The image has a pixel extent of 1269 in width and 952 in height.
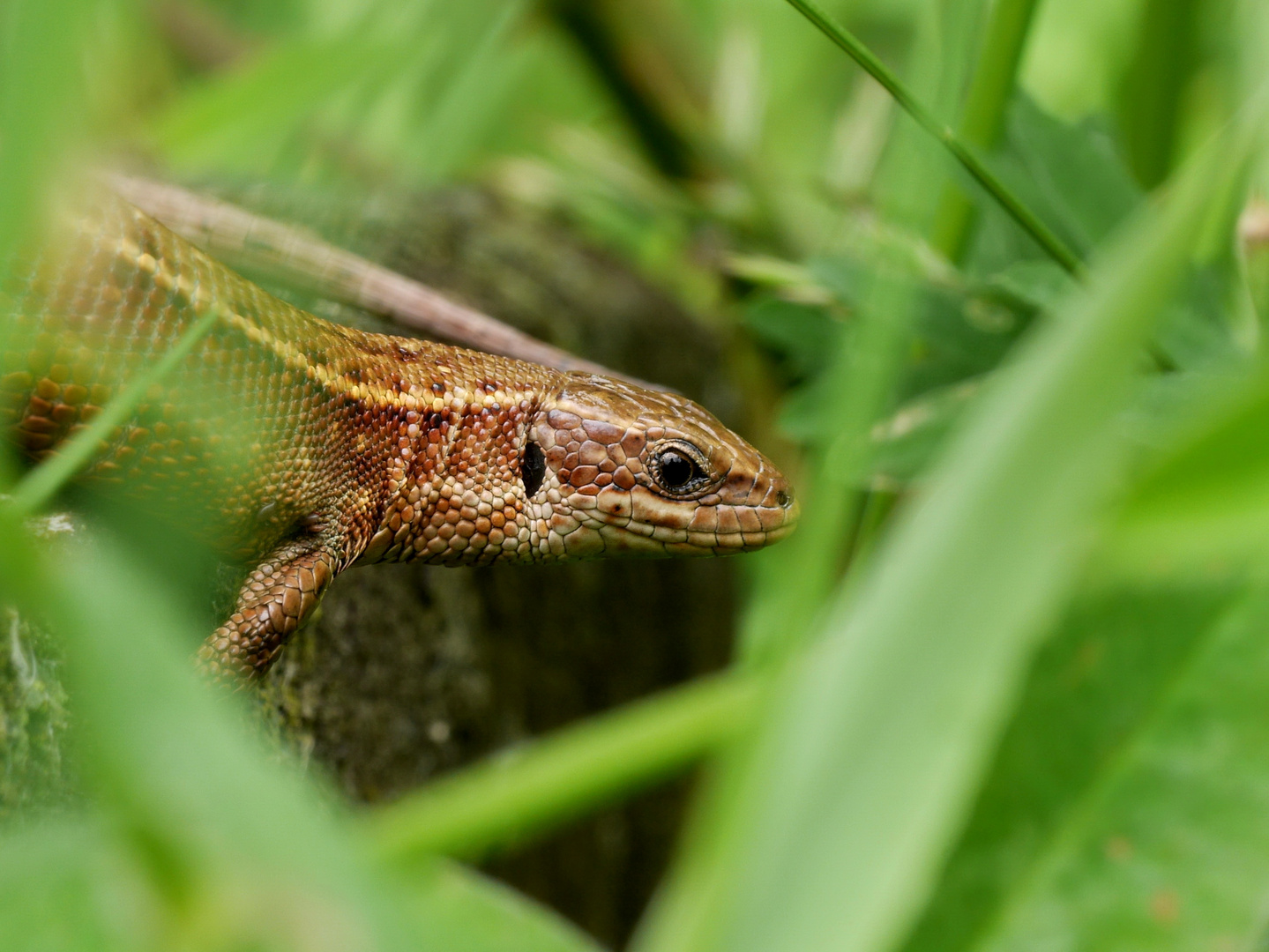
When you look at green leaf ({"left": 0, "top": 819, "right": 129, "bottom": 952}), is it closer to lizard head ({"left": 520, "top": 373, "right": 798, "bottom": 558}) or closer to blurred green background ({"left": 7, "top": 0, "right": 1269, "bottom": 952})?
blurred green background ({"left": 7, "top": 0, "right": 1269, "bottom": 952})

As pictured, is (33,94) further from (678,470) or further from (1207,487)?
(678,470)

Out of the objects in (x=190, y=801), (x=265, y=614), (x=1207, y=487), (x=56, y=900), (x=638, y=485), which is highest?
(x=1207, y=487)

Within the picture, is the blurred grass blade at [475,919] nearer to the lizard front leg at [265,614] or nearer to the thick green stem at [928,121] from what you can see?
the thick green stem at [928,121]

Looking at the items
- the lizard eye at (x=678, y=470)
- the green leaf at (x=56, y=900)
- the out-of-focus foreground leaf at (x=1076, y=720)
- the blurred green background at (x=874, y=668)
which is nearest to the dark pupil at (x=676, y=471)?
the lizard eye at (x=678, y=470)

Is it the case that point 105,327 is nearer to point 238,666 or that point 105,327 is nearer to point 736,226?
point 238,666

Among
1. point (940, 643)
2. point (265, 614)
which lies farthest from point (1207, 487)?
point (265, 614)

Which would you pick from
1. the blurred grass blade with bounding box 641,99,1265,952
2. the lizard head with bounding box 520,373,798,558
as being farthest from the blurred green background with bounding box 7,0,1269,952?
the lizard head with bounding box 520,373,798,558
